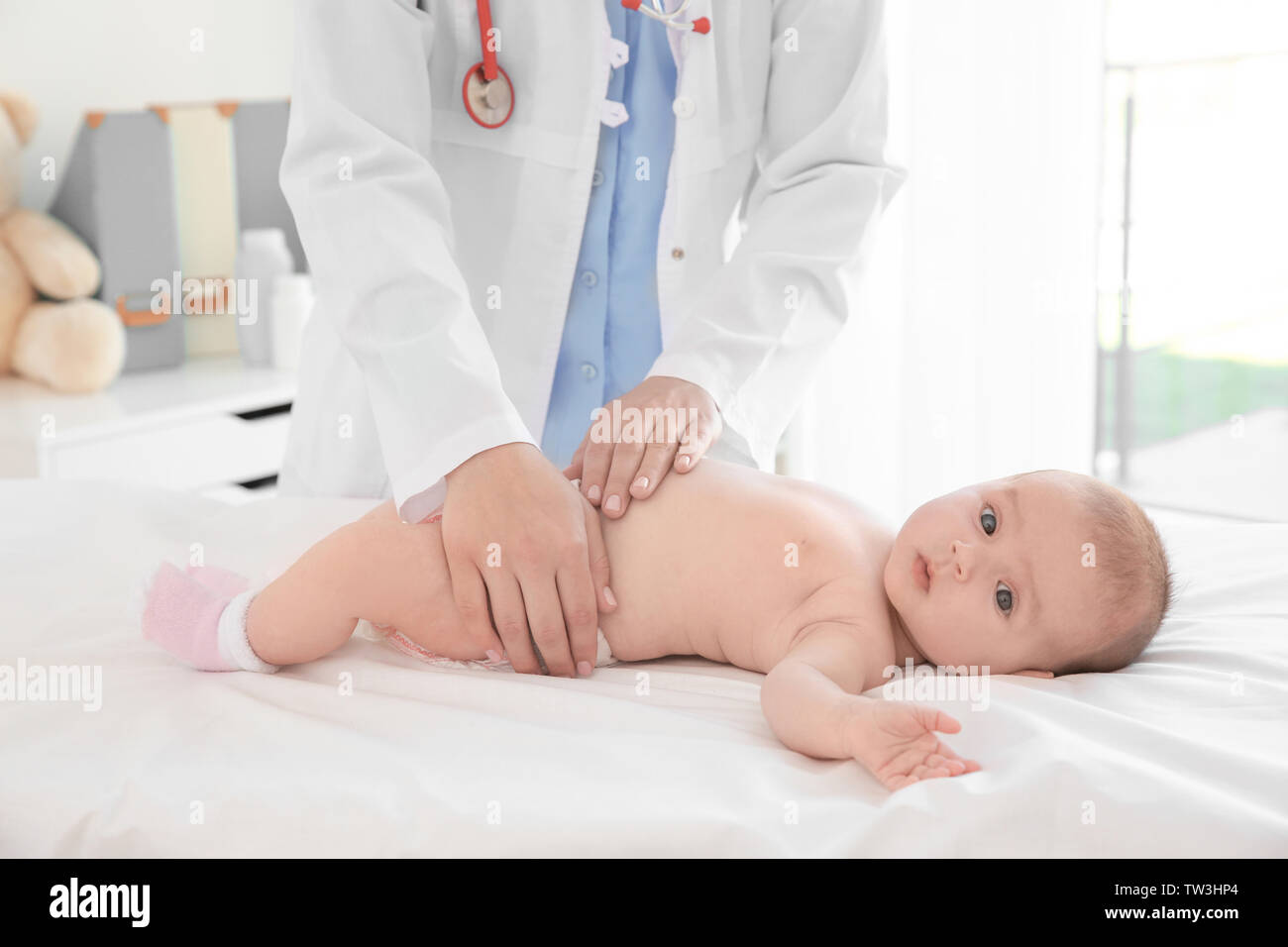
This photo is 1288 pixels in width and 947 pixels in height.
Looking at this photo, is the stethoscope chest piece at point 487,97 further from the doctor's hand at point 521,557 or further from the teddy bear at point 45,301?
the teddy bear at point 45,301

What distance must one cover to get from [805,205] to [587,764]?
873 mm

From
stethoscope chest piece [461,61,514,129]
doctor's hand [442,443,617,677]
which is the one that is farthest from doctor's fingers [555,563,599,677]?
stethoscope chest piece [461,61,514,129]

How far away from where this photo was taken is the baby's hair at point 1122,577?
45.6 inches

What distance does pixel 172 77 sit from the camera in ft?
9.66

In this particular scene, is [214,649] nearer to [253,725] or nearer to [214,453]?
[253,725]

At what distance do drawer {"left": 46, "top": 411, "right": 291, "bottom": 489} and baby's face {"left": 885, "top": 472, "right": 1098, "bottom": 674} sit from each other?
1396 mm

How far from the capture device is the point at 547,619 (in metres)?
1.09

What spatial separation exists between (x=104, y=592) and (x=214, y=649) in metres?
0.29

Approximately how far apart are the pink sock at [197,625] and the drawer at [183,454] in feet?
3.60

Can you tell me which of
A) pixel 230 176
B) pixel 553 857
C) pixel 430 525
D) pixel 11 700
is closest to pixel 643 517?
pixel 430 525

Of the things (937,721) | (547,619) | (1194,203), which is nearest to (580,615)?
(547,619)

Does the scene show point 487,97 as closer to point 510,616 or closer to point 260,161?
point 510,616

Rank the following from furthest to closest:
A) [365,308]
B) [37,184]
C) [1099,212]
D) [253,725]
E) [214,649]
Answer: [1099,212] < [37,184] < [365,308] < [214,649] < [253,725]

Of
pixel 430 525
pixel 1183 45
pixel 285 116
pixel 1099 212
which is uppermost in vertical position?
pixel 1183 45
